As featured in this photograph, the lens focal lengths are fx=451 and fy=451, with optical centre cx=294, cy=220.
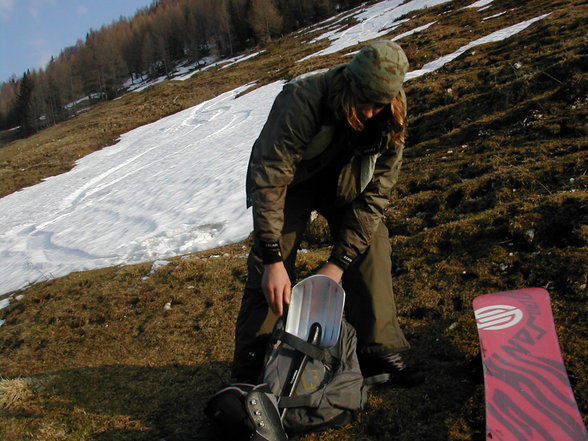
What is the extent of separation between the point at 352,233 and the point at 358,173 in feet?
1.54

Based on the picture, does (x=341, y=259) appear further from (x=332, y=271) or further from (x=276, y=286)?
(x=276, y=286)

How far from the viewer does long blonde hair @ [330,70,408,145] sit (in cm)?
294

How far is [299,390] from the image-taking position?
10.3ft

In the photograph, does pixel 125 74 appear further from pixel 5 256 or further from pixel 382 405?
pixel 382 405

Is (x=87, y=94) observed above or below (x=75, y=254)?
above

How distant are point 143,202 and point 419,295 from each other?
12.8 meters

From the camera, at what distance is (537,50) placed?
45.0 ft

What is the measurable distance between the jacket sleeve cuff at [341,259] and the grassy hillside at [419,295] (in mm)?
1066

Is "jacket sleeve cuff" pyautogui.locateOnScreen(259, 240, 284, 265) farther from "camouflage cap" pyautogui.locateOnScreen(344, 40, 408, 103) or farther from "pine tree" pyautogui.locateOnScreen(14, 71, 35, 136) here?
"pine tree" pyautogui.locateOnScreen(14, 71, 35, 136)

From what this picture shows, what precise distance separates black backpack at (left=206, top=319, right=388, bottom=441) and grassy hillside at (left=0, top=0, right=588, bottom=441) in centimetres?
27

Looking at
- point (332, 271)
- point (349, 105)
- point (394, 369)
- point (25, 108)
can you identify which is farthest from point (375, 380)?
point (25, 108)

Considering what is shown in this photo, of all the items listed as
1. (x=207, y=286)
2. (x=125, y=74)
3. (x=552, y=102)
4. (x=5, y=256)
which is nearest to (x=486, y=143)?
(x=552, y=102)

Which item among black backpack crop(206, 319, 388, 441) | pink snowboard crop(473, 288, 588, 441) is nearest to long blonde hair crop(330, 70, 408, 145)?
black backpack crop(206, 319, 388, 441)

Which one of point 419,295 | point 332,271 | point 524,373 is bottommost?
point 419,295
